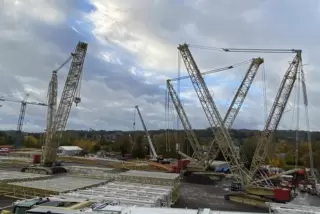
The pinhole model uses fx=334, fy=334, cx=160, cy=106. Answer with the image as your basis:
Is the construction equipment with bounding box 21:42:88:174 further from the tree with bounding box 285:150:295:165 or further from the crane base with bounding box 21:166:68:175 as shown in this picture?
the tree with bounding box 285:150:295:165

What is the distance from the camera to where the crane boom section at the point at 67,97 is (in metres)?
61.2

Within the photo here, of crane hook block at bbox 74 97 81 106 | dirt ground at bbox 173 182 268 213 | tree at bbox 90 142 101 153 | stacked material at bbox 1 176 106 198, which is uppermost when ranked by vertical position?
crane hook block at bbox 74 97 81 106

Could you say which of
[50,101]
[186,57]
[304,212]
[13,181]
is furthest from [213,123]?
[304,212]

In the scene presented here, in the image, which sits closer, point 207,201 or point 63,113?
point 207,201

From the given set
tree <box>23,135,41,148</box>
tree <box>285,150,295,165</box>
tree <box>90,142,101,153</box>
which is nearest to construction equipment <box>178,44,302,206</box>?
tree <box>285,150,295,165</box>

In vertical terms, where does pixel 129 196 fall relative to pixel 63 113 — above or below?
below

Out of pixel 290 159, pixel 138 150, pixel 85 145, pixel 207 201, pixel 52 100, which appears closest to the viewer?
pixel 207 201

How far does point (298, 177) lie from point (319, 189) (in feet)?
42.3

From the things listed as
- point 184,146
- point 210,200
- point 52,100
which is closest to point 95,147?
point 184,146

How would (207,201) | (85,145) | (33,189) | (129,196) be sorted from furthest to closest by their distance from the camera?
(85,145), (207,201), (33,189), (129,196)

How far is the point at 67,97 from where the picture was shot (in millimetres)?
61094

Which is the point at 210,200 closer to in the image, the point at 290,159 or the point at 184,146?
the point at 290,159

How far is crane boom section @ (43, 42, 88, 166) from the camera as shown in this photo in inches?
2408

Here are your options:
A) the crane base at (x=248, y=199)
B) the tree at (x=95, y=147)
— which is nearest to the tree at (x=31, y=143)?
the tree at (x=95, y=147)
